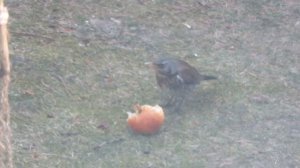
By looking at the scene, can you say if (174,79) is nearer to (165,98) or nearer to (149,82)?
(165,98)

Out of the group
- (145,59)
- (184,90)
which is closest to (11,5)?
(145,59)

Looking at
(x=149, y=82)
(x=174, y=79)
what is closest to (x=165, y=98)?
(x=174, y=79)

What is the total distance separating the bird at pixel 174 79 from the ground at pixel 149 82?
10cm

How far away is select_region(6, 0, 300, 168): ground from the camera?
569 cm

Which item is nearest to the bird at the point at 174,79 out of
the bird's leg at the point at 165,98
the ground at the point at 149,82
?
the bird's leg at the point at 165,98

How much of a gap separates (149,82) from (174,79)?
Result: 43cm

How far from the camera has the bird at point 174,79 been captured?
6.25 meters

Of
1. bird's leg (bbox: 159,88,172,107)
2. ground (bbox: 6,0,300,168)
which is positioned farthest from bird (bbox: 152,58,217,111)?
ground (bbox: 6,0,300,168)

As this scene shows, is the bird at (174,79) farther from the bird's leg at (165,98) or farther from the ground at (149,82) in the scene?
the ground at (149,82)

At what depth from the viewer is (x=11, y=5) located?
7.86 metres

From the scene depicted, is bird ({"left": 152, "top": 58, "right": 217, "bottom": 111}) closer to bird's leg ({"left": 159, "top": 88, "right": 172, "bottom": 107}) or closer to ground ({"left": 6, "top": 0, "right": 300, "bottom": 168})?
bird's leg ({"left": 159, "top": 88, "right": 172, "bottom": 107})

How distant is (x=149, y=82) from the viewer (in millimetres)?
6660

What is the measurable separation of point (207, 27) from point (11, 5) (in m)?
1.87

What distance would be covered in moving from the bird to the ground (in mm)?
100
